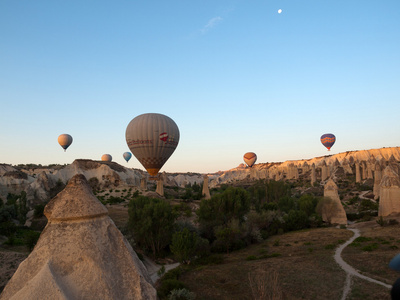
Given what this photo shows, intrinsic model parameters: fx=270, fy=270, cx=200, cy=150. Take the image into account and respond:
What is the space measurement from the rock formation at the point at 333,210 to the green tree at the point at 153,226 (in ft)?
78.5

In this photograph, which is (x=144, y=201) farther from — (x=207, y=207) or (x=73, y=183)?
(x=73, y=183)

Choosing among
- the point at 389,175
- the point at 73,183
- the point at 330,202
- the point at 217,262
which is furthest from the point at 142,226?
the point at 389,175

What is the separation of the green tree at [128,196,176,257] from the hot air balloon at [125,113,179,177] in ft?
50.1

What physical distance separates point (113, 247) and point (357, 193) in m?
71.6

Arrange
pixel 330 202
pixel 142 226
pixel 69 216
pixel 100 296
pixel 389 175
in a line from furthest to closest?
pixel 330 202 < pixel 389 175 < pixel 142 226 < pixel 69 216 < pixel 100 296

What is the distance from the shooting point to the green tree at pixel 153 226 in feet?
88.9

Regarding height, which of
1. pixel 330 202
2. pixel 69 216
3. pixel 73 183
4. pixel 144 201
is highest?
pixel 73 183

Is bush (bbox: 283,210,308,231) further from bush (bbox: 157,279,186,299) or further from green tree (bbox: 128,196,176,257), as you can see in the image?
bush (bbox: 157,279,186,299)

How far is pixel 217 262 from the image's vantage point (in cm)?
2400

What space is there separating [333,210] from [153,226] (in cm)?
2642

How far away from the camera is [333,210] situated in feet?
Answer: 127

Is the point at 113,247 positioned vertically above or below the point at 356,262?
above

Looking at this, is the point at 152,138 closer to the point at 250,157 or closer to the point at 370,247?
the point at 370,247

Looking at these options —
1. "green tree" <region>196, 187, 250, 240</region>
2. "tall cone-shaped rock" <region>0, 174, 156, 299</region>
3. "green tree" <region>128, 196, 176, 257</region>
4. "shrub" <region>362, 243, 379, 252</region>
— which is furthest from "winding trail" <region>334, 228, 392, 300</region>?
"green tree" <region>128, 196, 176, 257</region>
